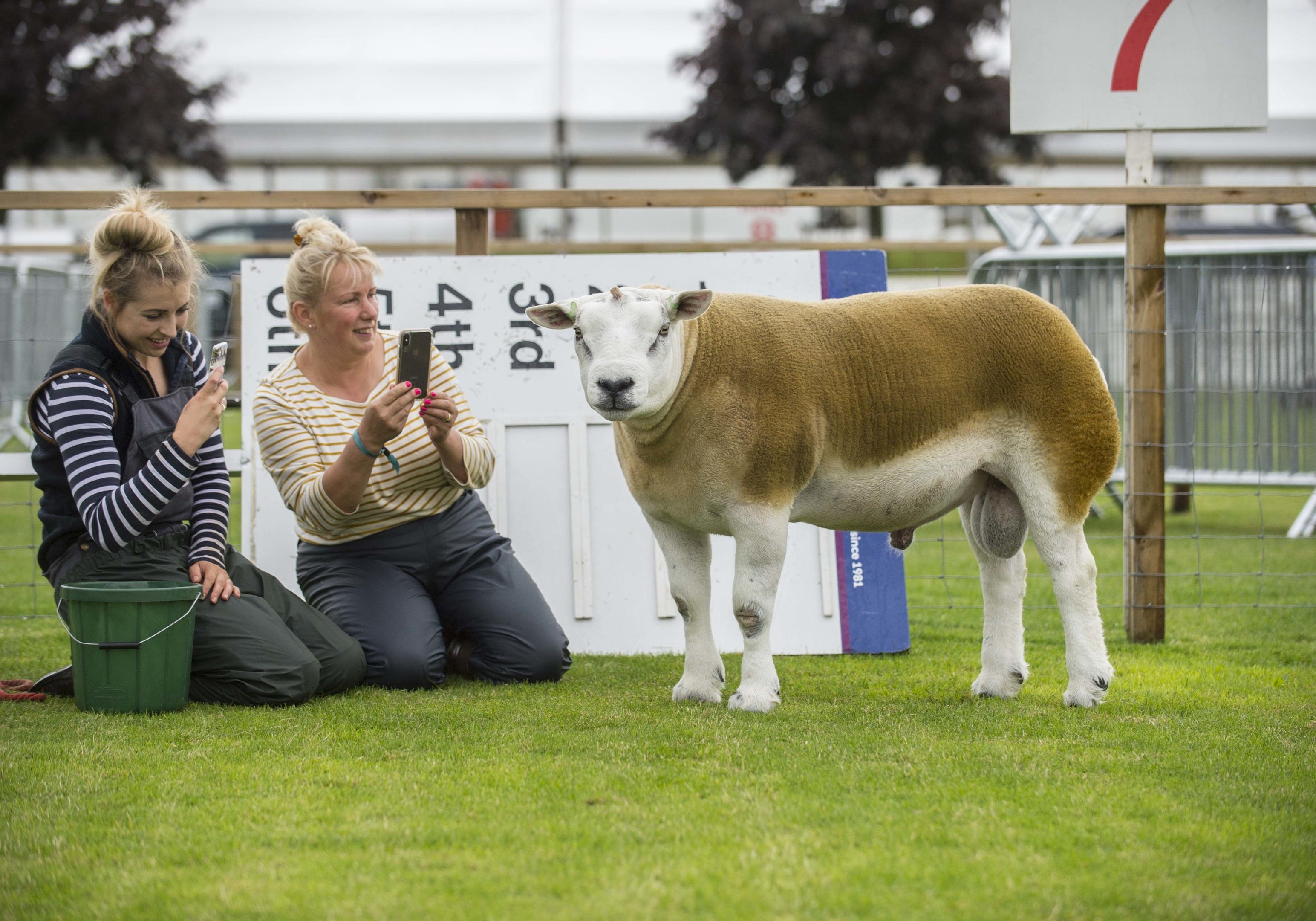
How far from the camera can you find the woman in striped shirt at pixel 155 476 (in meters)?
3.80

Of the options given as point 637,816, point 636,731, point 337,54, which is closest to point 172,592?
point 636,731

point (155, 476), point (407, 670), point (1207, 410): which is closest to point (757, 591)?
point (407, 670)

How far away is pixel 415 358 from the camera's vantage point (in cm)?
397

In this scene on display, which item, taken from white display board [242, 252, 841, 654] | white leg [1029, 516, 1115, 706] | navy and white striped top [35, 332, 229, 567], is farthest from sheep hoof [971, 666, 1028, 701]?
navy and white striped top [35, 332, 229, 567]

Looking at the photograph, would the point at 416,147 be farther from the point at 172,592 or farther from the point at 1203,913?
the point at 1203,913

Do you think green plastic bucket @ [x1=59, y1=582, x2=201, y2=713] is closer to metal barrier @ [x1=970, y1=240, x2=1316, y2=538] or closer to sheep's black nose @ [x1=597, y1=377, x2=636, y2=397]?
sheep's black nose @ [x1=597, y1=377, x2=636, y2=397]

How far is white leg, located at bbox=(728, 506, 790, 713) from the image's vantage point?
3.77m

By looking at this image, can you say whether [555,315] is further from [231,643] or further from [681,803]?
[681,803]

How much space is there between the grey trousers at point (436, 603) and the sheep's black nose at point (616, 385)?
1223 millimetres

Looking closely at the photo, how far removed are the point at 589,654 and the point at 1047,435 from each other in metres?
1.97

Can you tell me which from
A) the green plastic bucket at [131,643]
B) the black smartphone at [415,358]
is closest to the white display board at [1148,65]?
the black smartphone at [415,358]

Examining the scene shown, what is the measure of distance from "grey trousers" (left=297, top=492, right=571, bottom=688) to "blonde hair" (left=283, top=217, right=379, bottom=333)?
81 centimetres

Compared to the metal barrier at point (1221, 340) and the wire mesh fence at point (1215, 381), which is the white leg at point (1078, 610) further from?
the metal barrier at point (1221, 340)

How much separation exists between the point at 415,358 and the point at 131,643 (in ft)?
3.83
